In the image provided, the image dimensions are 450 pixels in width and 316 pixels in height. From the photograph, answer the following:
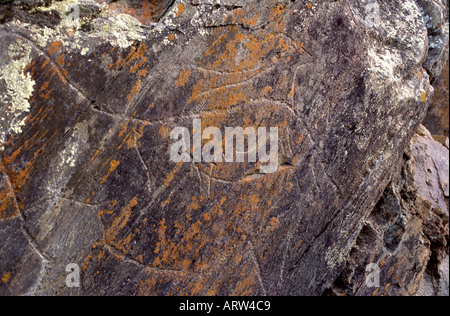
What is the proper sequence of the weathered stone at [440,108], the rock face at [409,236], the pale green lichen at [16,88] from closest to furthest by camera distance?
the pale green lichen at [16,88], the rock face at [409,236], the weathered stone at [440,108]

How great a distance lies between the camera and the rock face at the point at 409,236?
3916 millimetres

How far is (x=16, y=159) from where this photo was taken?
2.73m

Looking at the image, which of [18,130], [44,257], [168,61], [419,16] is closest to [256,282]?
[44,257]

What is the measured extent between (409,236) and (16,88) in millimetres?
3461

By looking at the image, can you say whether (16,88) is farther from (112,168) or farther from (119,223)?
(119,223)

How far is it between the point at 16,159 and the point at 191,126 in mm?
1094

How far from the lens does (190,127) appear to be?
303 centimetres

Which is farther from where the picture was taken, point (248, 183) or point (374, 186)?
point (374, 186)

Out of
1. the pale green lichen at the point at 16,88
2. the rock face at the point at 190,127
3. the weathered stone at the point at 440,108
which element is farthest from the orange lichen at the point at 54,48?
the weathered stone at the point at 440,108

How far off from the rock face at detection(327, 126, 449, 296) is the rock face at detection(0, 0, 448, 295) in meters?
0.22

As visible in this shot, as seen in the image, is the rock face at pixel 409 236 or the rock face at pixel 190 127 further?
the rock face at pixel 409 236

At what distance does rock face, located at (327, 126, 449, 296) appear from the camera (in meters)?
3.92

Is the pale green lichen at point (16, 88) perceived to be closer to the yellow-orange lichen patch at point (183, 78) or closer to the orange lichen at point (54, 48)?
the orange lichen at point (54, 48)

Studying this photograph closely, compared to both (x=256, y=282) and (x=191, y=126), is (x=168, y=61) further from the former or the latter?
(x=256, y=282)
